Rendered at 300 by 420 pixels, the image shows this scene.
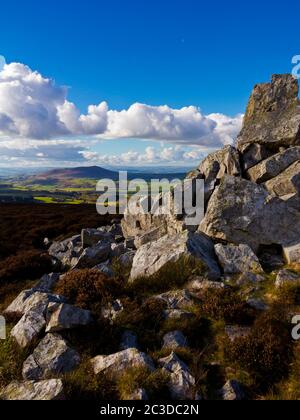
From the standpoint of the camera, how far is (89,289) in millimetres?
11078

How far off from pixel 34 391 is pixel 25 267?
9.50 metres

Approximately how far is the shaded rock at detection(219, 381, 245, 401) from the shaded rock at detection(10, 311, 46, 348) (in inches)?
188

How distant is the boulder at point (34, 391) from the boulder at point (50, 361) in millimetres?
363

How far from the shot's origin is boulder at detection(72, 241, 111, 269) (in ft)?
49.5

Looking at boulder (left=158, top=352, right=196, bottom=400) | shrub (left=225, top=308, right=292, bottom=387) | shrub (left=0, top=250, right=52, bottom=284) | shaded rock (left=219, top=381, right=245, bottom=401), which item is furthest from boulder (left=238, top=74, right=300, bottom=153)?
shaded rock (left=219, top=381, right=245, bottom=401)

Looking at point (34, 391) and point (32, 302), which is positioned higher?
point (32, 302)

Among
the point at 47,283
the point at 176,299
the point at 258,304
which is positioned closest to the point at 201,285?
the point at 176,299

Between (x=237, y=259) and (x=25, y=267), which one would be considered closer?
(x=237, y=259)

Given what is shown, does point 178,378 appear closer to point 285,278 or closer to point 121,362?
point 121,362

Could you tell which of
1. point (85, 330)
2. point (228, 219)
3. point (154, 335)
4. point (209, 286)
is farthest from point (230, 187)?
point (85, 330)

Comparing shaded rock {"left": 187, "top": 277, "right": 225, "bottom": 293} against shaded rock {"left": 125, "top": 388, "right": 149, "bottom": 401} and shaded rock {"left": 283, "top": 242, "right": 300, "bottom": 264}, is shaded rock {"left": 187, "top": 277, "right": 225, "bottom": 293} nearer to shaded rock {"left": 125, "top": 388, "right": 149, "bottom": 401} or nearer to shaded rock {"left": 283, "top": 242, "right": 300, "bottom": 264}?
shaded rock {"left": 283, "top": 242, "right": 300, "bottom": 264}
